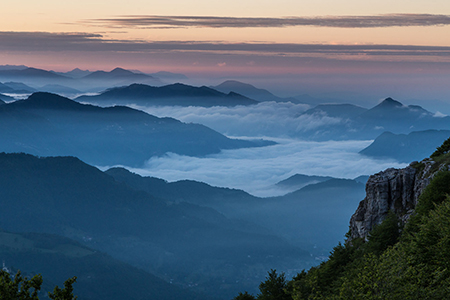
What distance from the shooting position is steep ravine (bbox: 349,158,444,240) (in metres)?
59.0

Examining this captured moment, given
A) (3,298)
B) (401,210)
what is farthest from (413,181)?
(3,298)

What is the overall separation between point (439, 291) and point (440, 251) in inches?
230

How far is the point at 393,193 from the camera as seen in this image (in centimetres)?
6219

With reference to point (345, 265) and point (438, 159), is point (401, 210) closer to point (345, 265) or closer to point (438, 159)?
point (438, 159)

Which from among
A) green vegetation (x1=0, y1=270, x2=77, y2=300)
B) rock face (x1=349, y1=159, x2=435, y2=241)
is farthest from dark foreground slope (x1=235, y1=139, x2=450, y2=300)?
green vegetation (x1=0, y1=270, x2=77, y2=300)

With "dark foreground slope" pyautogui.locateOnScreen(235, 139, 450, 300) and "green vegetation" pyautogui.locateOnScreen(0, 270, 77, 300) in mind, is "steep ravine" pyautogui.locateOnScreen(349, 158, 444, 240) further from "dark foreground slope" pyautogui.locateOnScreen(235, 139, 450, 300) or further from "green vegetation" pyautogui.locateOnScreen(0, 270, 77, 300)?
"green vegetation" pyautogui.locateOnScreen(0, 270, 77, 300)

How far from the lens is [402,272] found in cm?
3244

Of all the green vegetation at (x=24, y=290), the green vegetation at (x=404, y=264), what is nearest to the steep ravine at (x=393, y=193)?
the green vegetation at (x=404, y=264)

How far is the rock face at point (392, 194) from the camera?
194 ft

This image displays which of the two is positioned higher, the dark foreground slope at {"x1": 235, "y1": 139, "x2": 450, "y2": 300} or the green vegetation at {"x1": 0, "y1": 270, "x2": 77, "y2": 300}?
the dark foreground slope at {"x1": 235, "y1": 139, "x2": 450, "y2": 300}

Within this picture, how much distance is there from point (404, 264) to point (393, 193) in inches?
1231

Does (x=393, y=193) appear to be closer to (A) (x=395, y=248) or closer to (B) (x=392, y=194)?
(B) (x=392, y=194)

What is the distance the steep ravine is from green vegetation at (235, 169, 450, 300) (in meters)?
6.44

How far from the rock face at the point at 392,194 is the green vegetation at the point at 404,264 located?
6.51 metres
